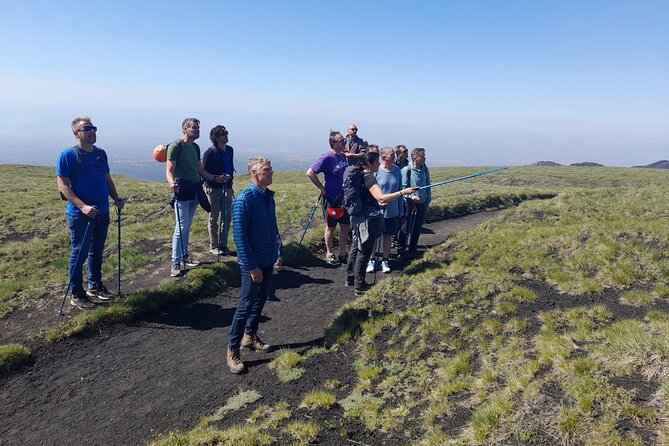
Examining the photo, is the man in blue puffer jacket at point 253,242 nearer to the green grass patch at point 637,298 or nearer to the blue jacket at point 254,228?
the blue jacket at point 254,228

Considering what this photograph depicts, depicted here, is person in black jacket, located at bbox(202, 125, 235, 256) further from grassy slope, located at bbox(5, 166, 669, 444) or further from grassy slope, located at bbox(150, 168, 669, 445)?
grassy slope, located at bbox(150, 168, 669, 445)

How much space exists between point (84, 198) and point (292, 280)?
19.8ft

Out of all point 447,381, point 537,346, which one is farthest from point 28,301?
point 537,346

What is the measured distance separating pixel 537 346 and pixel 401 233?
7.89m

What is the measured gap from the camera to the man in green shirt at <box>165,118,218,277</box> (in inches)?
450

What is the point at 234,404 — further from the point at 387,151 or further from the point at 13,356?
the point at 387,151

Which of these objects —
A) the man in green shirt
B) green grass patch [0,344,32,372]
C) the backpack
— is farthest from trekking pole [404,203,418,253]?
green grass patch [0,344,32,372]

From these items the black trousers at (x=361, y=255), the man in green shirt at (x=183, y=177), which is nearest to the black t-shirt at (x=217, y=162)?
the man in green shirt at (x=183, y=177)

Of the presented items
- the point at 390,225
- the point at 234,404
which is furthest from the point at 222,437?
the point at 390,225

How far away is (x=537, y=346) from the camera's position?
6816mm

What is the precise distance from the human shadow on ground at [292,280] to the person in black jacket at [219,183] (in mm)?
2370

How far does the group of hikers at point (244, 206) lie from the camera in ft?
25.1

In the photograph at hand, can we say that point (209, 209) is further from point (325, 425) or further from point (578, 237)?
point (578, 237)

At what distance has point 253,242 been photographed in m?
7.62
